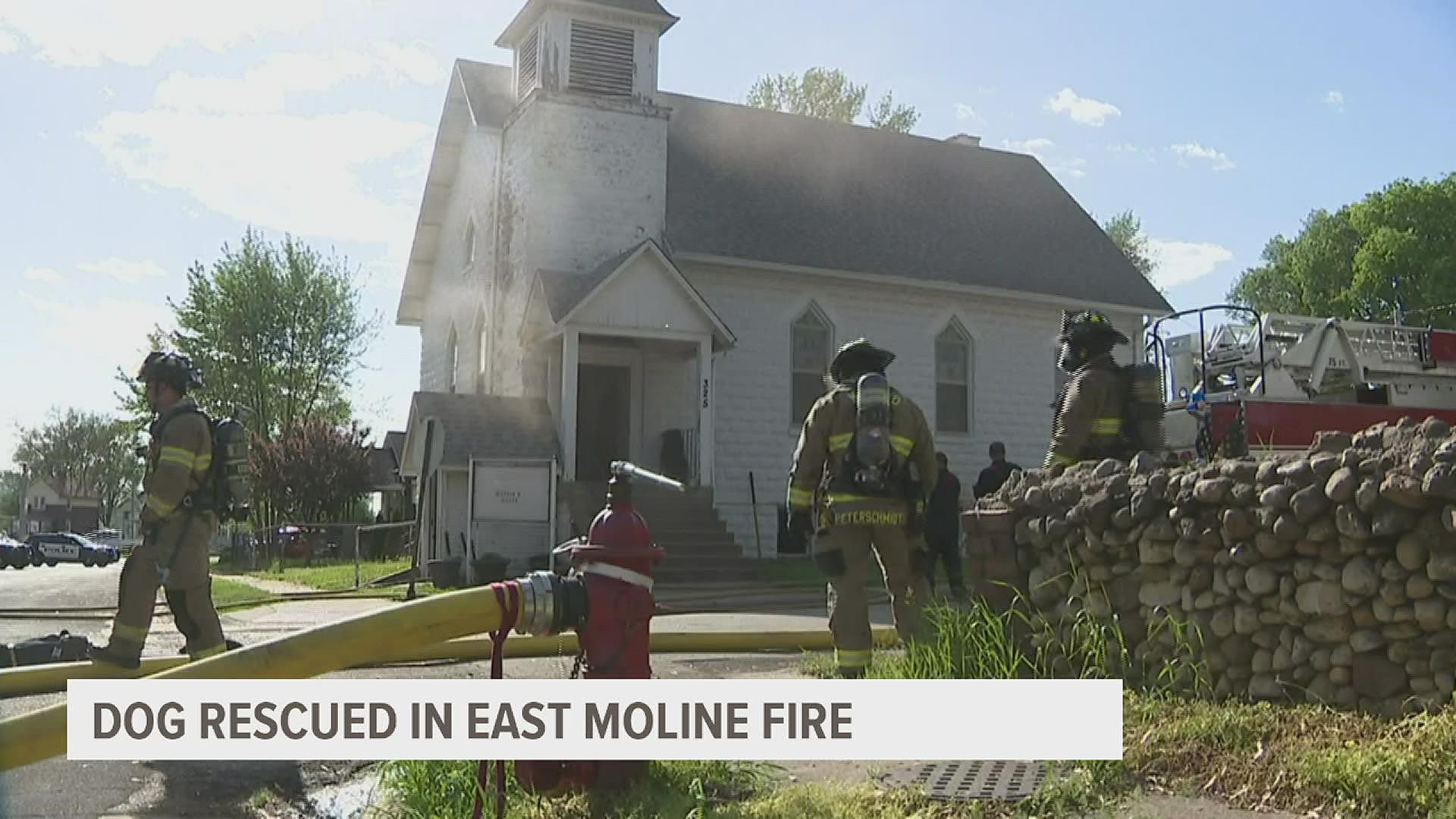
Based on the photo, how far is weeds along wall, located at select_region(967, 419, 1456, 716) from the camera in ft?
14.6

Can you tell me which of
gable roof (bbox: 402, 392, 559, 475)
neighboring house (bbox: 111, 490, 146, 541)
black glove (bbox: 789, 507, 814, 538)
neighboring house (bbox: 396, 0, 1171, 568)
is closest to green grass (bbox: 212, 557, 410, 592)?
neighboring house (bbox: 396, 0, 1171, 568)

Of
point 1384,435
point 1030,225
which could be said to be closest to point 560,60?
point 1030,225

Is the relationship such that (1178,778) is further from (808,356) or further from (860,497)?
(808,356)

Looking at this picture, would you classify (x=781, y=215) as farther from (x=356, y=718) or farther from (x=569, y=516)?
(x=356, y=718)

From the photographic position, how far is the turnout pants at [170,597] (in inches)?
248

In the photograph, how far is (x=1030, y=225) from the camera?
1038 inches

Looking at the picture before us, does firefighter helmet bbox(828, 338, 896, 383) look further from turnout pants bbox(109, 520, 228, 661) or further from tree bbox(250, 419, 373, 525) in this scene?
tree bbox(250, 419, 373, 525)

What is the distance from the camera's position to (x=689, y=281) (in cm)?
2056

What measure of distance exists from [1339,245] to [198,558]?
166 feet

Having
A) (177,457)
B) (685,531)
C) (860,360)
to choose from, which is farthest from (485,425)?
(860,360)

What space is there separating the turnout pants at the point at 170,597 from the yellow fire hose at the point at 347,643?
237 cm

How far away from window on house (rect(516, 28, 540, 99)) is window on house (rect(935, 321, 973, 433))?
902 centimetres

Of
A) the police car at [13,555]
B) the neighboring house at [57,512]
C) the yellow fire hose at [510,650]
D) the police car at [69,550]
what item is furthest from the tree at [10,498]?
the yellow fire hose at [510,650]

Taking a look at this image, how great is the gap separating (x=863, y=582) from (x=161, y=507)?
3.62 metres
